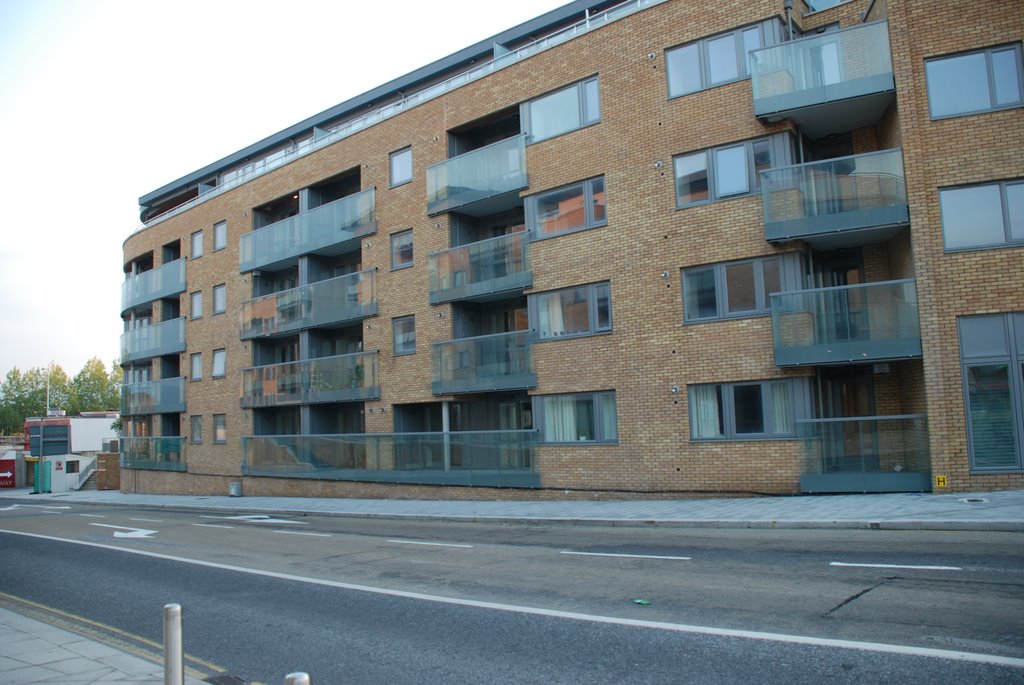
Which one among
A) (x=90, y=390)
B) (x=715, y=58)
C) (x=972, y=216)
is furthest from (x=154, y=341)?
(x=90, y=390)

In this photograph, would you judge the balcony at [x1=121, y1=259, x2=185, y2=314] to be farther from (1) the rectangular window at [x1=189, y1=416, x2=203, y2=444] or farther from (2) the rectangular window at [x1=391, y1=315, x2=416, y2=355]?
(2) the rectangular window at [x1=391, y1=315, x2=416, y2=355]

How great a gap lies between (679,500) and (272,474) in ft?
55.2

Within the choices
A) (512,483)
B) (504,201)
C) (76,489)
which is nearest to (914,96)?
(504,201)

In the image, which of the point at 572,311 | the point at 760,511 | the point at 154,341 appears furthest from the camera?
the point at 154,341

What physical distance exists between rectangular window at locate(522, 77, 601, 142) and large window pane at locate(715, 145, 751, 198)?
3.74m

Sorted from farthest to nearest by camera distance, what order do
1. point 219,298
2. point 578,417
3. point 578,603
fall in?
point 219,298 → point 578,417 → point 578,603

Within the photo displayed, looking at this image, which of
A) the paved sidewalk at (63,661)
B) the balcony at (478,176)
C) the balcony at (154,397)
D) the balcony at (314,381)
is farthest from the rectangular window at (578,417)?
the balcony at (154,397)

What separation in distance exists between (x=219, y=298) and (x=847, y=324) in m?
26.2

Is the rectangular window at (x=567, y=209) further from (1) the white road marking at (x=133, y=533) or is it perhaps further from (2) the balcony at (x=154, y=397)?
(2) the balcony at (x=154, y=397)

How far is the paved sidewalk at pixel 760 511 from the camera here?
11.9 m

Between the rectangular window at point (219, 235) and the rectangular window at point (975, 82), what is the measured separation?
88.9 feet

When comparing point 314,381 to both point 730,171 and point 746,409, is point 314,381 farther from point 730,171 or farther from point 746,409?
point 730,171

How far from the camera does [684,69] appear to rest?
Result: 18.7m

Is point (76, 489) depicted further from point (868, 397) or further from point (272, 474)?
point (868, 397)
